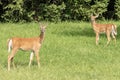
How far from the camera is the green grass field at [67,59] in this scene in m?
11.2

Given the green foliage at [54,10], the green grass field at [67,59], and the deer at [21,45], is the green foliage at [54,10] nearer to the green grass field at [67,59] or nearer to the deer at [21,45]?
the green grass field at [67,59]

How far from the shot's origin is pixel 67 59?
13867 millimetres

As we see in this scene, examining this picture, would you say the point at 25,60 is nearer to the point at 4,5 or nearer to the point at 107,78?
the point at 107,78

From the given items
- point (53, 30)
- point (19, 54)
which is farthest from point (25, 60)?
point (53, 30)

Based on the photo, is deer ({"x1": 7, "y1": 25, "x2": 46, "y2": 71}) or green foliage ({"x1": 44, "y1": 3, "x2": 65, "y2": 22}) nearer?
deer ({"x1": 7, "y1": 25, "x2": 46, "y2": 71})

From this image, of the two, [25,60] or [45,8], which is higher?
[25,60]

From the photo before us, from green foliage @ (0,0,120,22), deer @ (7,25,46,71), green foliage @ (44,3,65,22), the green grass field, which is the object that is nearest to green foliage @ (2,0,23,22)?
green foliage @ (0,0,120,22)

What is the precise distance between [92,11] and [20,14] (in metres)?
4.32

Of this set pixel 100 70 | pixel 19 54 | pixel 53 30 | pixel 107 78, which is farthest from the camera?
pixel 53 30

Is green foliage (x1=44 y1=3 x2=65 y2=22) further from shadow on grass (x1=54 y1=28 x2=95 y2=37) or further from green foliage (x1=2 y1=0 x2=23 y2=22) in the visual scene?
shadow on grass (x1=54 y1=28 x2=95 y2=37)

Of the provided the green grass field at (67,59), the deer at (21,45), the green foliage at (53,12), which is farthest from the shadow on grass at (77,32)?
the deer at (21,45)

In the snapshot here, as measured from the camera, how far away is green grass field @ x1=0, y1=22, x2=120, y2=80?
36.6 feet

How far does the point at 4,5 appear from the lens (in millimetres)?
27375

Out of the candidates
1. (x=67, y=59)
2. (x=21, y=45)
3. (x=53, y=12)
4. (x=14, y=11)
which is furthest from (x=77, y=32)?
(x=21, y=45)
